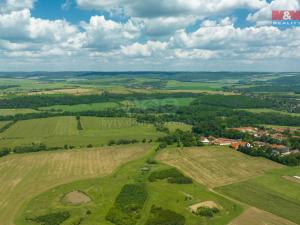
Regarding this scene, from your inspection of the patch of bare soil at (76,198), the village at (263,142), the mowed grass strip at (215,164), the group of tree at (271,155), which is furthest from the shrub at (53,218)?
the village at (263,142)

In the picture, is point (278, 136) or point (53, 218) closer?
point (53, 218)

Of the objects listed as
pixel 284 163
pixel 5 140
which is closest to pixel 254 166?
pixel 284 163

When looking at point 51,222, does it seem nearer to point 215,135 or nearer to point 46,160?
point 46,160

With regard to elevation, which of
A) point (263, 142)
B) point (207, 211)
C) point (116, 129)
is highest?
point (116, 129)

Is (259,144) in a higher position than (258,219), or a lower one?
higher

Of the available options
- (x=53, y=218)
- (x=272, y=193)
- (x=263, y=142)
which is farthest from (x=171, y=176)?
(x=263, y=142)

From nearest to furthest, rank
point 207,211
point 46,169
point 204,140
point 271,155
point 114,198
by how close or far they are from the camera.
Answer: point 207,211 → point 114,198 → point 46,169 → point 271,155 → point 204,140

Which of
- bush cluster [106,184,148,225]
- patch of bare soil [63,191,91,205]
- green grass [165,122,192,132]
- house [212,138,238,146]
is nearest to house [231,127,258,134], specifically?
house [212,138,238,146]

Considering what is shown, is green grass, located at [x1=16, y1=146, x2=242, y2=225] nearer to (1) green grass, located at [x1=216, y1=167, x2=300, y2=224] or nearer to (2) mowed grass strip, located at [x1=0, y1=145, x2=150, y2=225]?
(2) mowed grass strip, located at [x1=0, y1=145, x2=150, y2=225]

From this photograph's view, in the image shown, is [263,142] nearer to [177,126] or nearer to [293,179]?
[177,126]
